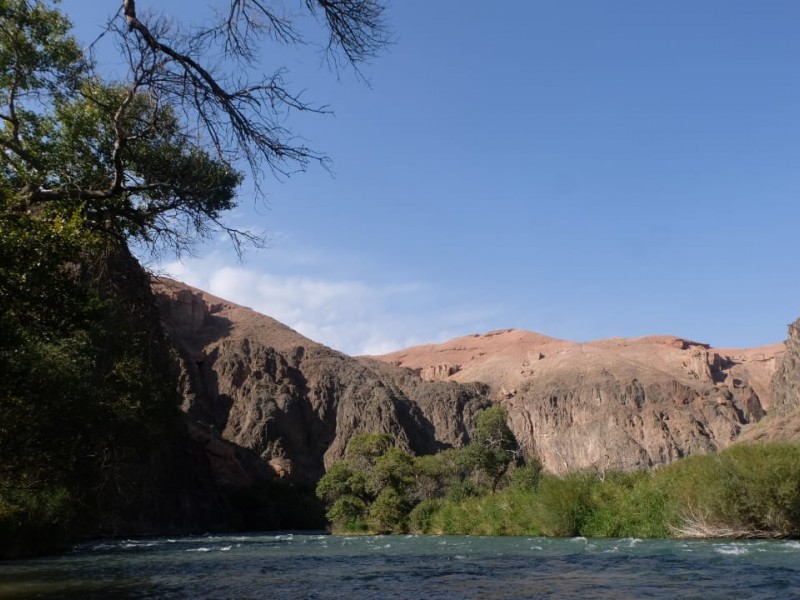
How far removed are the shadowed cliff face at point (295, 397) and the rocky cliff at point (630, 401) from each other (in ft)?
45.7

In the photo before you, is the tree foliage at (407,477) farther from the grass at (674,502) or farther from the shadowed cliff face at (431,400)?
the shadowed cliff face at (431,400)

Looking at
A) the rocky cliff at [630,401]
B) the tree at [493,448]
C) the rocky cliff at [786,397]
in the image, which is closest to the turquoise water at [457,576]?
the tree at [493,448]

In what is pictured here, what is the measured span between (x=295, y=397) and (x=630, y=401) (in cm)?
6325

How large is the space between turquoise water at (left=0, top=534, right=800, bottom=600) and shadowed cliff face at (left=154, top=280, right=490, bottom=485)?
87669 mm

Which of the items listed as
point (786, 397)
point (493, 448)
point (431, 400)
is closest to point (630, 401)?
point (431, 400)

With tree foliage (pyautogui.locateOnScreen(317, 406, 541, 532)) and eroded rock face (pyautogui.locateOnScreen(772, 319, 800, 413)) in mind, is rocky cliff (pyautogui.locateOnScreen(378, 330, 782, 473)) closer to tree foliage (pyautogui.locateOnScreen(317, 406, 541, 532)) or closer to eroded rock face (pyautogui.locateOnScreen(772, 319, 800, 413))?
eroded rock face (pyautogui.locateOnScreen(772, 319, 800, 413))

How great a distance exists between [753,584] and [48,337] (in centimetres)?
1217

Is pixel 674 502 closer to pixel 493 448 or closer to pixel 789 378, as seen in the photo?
pixel 493 448

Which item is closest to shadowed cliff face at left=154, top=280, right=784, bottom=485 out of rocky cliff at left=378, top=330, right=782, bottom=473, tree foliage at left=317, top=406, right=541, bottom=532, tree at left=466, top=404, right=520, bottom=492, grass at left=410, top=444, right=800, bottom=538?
rocky cliff at left=378, top=330, right=782, bottom=473

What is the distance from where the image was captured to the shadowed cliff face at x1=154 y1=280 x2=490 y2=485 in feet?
385

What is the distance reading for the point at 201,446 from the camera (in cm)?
9044

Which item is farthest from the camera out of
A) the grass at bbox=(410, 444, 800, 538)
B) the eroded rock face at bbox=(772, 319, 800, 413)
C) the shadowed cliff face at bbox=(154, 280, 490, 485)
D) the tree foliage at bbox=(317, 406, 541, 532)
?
the shadowed cliff face at bbox=(154, 280, 490, 485)

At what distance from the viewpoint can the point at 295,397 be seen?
126 m

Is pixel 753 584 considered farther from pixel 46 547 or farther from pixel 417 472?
pixel 417 472
